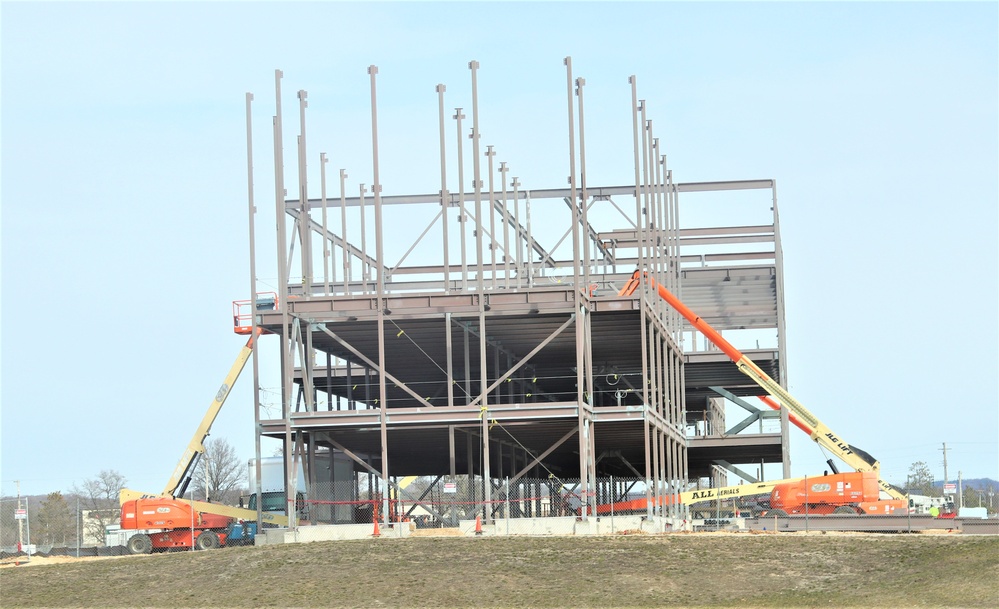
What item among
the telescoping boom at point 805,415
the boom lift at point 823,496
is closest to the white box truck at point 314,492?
the boom lift at point 823,496

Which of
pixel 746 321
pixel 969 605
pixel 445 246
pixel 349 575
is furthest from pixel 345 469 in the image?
pixel 969 605

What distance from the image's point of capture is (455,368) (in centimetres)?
6331

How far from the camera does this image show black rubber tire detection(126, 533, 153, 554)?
49659mm

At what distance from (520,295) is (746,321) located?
104 ft

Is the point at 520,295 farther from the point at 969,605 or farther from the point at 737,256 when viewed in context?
the point at 737,256

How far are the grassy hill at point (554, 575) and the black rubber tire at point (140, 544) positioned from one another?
865 cm

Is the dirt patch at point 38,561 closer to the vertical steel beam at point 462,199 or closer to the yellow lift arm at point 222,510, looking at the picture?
the yellow lift arm at point 222,510

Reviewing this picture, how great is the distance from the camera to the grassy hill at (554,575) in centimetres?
3150

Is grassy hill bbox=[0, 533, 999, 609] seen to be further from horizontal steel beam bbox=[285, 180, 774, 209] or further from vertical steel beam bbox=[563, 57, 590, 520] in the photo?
horizontal steel beam bbox=[285, 180, 774, 209]

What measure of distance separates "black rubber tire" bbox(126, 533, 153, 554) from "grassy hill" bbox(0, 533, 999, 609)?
28.4 feet

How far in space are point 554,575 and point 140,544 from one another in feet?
69.1

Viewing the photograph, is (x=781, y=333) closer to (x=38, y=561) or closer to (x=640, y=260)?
(x=640, y=260)

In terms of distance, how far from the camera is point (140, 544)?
1961 inches

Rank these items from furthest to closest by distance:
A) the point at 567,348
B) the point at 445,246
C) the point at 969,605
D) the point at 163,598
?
the point at 567,348 < the point at 445,246 < the point at 163,598 < the point at 969,605
